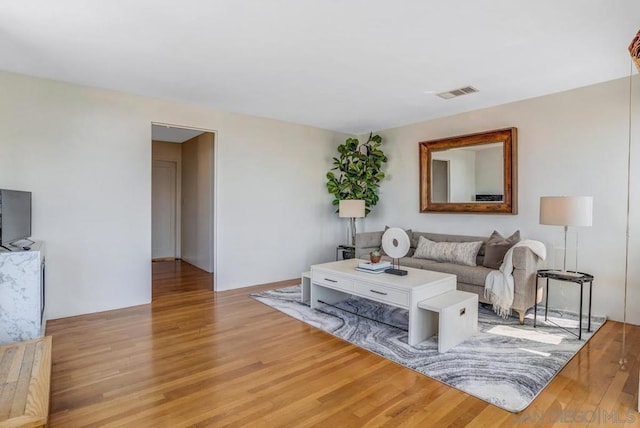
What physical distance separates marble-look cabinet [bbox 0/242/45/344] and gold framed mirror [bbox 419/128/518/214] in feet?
15.1

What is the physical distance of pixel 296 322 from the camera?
3553mm

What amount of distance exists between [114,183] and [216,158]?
4.17 ft

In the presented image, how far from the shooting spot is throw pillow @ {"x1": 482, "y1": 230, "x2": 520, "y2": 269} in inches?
156

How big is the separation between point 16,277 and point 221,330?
64.3 inches

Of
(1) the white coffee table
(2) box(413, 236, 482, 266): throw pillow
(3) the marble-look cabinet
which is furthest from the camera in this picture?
(2) box(413, 236, 482, 266): throw pillow

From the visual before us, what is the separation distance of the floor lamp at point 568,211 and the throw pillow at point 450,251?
99 centimetres

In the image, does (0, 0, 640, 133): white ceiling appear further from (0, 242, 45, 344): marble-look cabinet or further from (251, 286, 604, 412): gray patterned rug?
(251, 286, 604, 412): gray patterned rug

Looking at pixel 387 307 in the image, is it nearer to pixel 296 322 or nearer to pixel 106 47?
pixel 296 322

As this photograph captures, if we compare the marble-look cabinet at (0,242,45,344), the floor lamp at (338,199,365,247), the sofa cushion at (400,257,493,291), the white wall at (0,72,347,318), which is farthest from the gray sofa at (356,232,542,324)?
the marble-look cabinet at (0,242,45,344)

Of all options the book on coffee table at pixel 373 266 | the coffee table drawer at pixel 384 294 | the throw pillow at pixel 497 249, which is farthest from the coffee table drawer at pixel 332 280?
the throw pillow at pixel 497 249

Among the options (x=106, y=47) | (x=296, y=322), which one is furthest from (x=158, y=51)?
(x=296, y=322)

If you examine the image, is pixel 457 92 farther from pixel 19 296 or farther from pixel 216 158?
pixel 19 296

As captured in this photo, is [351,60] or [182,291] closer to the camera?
[351,60]

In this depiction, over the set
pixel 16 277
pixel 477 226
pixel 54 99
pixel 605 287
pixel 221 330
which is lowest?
pixel 221 330
